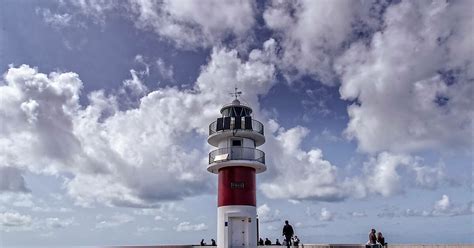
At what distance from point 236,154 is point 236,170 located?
1.15 metres

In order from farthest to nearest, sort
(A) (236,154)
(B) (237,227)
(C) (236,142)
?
(C) (236,142) < (A) (236,154) < (B) (237,227)

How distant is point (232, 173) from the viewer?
99.0 feet

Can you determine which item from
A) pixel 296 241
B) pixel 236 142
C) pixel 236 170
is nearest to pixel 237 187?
pixel 236 170

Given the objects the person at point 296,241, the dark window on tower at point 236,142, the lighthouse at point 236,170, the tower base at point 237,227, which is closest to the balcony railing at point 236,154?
the lighthouse at point 236,170

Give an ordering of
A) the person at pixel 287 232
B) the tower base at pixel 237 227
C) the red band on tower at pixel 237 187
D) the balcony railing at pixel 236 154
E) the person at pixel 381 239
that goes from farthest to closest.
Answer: the balcony railing at pixel 236 154 → the red band on tower at pixel 237 187 → the tower base at pixel 237 227 → the person at pixel 287 232 → the person at pixel 381 239

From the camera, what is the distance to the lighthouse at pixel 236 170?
2956cm

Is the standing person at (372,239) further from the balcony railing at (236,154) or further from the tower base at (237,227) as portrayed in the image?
the balcony railing at (236,154)

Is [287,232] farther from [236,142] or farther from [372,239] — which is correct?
[236,142]

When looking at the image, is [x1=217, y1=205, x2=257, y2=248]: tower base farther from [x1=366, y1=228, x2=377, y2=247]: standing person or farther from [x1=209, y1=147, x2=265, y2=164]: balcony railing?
[x1=366, y1=228, x2=377, y2=247]: standing person

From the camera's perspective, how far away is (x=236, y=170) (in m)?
30.2

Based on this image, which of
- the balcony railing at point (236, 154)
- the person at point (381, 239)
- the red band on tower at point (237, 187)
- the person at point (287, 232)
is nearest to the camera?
the person at point (381, 239)

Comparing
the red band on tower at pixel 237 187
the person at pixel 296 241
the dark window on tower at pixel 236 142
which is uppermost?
the dark window on tower at pixel 236 142

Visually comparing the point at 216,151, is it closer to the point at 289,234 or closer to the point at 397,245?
the point at 289,234

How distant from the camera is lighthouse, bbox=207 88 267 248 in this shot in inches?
1164
